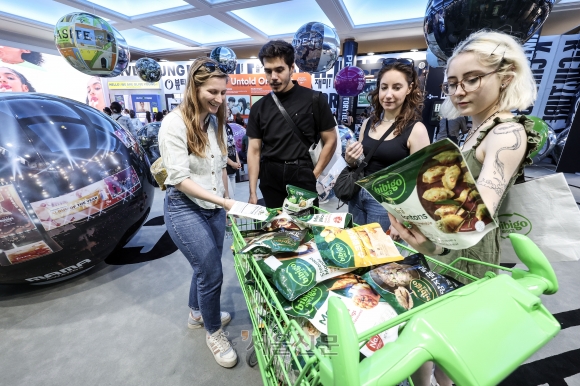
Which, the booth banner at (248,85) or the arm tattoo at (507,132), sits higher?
the booth banner at (248,85)

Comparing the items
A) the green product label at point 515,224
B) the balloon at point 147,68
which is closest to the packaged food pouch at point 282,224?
the green product label at point 515,224

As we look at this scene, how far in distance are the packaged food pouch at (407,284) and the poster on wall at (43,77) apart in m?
10.5

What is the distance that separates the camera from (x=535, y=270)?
56 centimetres

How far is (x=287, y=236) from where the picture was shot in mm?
828

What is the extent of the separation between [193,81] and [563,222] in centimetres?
148

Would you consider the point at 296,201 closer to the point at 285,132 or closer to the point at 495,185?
the point at 495,185

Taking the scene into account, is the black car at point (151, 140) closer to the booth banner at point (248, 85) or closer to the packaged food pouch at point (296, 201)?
the booth banner at point (248, 85)

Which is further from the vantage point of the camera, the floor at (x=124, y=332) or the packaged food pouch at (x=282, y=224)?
the floor at (x=124, y=332)

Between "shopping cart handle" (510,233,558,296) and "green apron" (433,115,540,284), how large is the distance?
18cm

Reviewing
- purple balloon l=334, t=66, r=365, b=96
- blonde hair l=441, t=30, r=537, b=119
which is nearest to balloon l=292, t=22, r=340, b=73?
purple balloon l=334, t=66, r=365, b=96

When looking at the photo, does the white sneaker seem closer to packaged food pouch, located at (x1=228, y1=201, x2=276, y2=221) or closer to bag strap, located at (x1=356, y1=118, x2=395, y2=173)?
packaged food pouch, located at (x1=228, y1=201, x2=276, y2=221)

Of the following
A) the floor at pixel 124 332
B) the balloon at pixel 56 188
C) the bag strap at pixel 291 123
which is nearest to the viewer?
the floor at pixel 124 332

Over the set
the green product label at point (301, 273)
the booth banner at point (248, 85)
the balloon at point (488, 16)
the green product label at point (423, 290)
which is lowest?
the green product label at point (423, 290)

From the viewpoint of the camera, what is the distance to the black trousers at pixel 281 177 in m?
1.78
